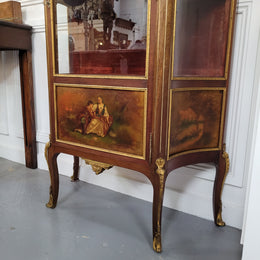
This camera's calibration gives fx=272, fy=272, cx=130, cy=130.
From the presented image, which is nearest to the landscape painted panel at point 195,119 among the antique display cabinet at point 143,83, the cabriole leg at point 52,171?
the antique display cabinet at point 143,83

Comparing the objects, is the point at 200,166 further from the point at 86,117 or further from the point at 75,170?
the point at 75,170

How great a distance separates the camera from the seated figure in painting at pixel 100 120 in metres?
1.27

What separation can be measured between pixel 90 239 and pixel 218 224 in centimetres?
69

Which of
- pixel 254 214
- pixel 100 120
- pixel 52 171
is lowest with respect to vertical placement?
pixel 52 171

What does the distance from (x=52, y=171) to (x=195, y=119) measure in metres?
0.87

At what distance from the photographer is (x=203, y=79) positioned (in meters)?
1.24

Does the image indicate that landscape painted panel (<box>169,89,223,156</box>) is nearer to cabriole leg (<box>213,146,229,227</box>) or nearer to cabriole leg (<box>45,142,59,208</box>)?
cabriole leg (<box>213,146,229,227</box>)

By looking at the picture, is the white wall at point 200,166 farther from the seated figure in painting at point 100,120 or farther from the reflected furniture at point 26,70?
the seated figure in painting at point 100,120

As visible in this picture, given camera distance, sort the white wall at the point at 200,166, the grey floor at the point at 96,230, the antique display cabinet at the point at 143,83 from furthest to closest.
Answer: the white wall at the point at 200,166, the grey floor at the point at 96,230, the antique display cabinet at the point at 143,83

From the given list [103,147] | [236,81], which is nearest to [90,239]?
[103,147]

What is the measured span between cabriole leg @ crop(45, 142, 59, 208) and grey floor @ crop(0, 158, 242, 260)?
5 centimetres

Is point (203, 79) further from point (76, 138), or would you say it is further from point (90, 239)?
point (90, 239)

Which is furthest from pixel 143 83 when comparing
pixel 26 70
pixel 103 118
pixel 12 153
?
pixel 12 153

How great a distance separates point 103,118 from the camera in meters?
1.29
